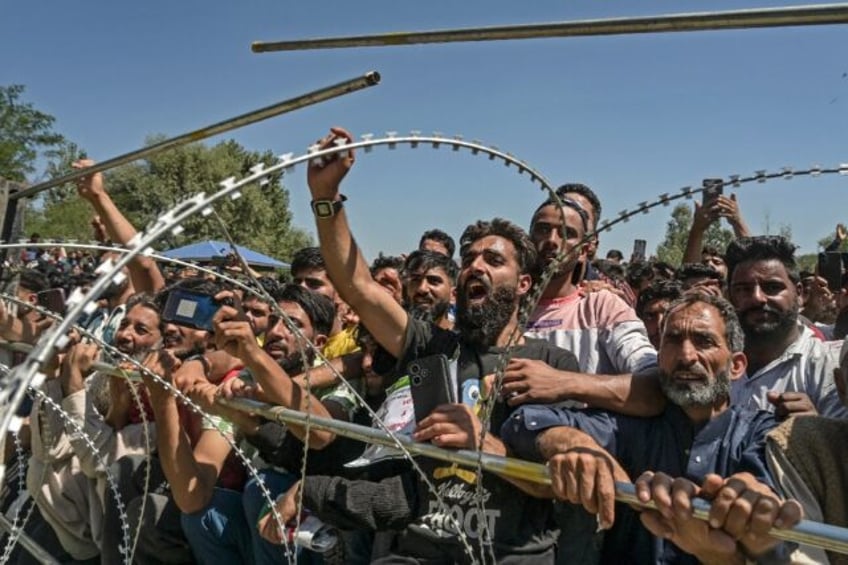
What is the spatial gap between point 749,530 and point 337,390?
2288mm

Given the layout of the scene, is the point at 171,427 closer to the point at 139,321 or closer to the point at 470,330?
the point at 139,321

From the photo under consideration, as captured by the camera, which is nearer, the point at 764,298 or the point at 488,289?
the point at 488,289

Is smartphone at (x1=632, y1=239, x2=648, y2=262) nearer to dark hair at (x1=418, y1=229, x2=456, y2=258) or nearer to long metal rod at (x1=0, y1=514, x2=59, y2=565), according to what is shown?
dark hair at (x1=418, y1=229, x2=456, y2=258)

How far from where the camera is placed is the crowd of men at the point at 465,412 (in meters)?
2.36

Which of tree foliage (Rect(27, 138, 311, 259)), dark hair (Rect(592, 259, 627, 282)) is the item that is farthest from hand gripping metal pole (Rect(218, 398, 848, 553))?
tree foliage (Rect(27, 138, 311, 259))

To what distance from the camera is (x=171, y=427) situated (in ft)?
11.9

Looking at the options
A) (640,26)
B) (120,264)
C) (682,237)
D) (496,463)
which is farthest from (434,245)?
(682,237)

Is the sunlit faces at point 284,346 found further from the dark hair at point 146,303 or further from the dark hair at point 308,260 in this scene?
the dark hair at point 308,260

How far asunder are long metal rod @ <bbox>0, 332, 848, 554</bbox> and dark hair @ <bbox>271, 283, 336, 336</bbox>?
0.90m

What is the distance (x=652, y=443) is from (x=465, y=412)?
0.70 m

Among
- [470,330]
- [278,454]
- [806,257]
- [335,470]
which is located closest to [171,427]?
[278,454]

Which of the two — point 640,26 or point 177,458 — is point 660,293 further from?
point 640,26

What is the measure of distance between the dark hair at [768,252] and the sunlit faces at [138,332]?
2.92 m

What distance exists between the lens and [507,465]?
2.21 metres
